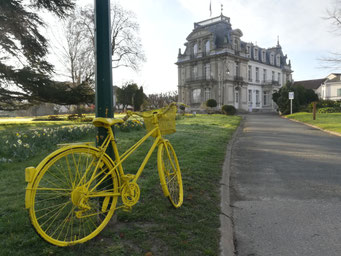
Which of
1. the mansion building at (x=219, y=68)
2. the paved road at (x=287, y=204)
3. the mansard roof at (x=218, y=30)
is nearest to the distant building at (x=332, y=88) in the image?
the mansion building at (x=219, y=68)

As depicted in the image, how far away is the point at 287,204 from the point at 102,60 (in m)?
3.20

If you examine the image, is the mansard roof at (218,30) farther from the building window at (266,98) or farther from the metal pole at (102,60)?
the metal pole at (102,60)

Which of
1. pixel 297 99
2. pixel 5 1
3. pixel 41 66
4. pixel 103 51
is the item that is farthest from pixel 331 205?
pixel 297 99

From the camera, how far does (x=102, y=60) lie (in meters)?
2.93

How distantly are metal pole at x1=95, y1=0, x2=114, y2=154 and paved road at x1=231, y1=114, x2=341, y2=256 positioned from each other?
190cm

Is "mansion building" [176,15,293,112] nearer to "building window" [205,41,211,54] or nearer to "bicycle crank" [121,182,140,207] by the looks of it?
"building window" [205,41,211,54]

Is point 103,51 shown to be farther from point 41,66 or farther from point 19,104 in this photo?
point 19,104

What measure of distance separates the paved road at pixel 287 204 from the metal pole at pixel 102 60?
1899 mm

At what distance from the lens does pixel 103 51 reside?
9.59 ft

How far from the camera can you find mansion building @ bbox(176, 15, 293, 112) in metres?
44.4

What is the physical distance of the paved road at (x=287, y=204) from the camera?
9.16 feet

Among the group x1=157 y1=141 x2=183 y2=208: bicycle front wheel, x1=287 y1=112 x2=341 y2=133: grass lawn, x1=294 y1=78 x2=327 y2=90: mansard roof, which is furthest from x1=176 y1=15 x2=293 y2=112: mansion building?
x1=157 y1=141 x2=183 y2=208: bicycle front wheel

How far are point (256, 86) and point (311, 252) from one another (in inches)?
2072

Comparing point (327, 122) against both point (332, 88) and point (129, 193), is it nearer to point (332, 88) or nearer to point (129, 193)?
point (129, 193)
